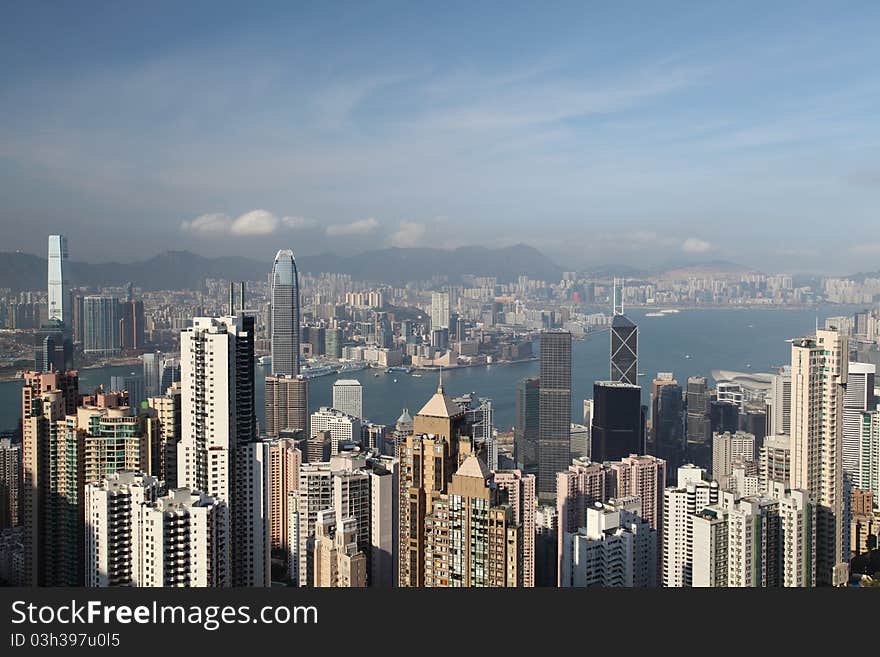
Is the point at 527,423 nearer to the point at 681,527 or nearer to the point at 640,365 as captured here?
the point at 640,365

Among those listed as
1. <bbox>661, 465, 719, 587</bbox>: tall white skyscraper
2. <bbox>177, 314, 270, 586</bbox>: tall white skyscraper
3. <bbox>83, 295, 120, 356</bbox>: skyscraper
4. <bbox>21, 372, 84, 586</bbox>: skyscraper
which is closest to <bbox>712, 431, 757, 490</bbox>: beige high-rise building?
<bbox>661, 465, 719, 587</bbox>: tall white skyscraper

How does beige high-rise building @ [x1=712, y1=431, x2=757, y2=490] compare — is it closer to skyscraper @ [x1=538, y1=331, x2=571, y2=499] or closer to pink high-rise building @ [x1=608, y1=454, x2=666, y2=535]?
pink high-rise building @ [x1=608, y1=454, x2=666, y2=535]

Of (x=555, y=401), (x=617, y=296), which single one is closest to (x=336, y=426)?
(x=555, y=401)

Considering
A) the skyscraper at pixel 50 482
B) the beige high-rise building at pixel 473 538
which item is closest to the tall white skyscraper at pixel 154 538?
the skyscraper at pixel 50 482

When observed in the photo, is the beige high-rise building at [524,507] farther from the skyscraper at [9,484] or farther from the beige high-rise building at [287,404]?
the skyscraper at [9,484]

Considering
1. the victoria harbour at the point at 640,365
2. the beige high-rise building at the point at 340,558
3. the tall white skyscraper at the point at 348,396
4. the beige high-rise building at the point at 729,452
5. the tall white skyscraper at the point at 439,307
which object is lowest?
the beige high-rise building at the point at 340,558
